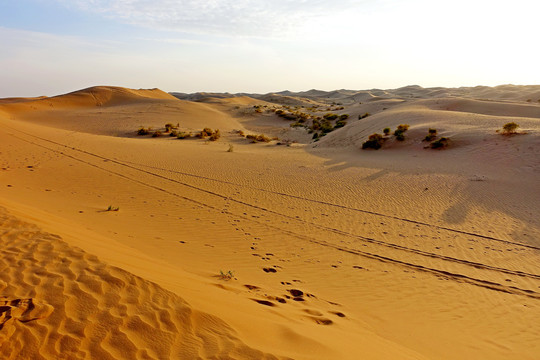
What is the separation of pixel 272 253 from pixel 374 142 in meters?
14.1

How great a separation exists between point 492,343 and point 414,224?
4.75 m

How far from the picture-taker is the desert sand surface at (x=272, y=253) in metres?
3.46

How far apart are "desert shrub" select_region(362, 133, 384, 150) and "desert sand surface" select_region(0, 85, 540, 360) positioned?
1.97 meters

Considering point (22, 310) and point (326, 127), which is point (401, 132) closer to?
point (326, 127)

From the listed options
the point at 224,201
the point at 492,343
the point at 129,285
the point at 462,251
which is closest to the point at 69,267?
A: the point at 129,285

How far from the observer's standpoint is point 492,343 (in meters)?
4.46

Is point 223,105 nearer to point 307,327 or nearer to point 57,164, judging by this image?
point 57,164

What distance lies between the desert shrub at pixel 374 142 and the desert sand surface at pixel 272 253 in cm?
197

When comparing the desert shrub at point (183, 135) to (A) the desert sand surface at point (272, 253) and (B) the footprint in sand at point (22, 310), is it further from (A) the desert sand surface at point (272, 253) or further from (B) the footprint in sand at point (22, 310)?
(B) the footprint in sand at point (22, 310)

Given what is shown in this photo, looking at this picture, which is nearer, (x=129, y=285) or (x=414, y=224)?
(x=129, y=285)

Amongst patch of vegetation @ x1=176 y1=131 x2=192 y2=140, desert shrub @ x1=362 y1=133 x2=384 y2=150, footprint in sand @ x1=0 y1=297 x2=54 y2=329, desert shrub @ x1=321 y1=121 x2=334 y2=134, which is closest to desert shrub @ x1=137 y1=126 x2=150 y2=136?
patch of vegetation @ x1=176 y1=131 x2=192 y2=140

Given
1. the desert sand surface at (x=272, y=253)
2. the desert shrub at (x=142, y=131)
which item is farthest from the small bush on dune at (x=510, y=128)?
the desert shrub at (x=142, y=131)

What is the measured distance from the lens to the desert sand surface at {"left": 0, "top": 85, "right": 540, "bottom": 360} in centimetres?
346

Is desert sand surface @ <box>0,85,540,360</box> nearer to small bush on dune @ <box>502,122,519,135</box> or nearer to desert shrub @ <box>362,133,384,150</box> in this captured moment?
small bush on dune @ <box>502,122,519,135</box>
